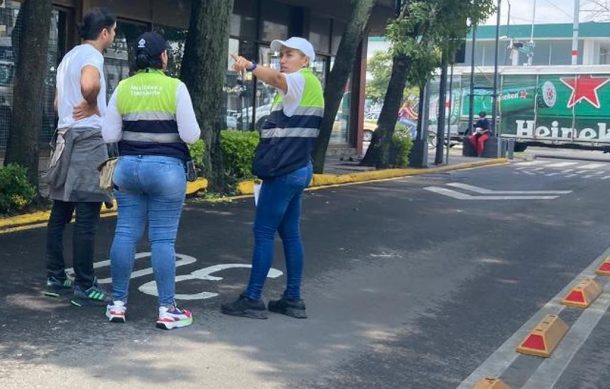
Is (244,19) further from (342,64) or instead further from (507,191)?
(507,191)

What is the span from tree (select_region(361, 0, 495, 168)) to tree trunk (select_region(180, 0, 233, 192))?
6206mm

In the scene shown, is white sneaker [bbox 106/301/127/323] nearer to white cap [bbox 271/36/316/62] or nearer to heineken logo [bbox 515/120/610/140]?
white cap [bbox 271/36/316/62]

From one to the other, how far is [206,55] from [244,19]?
6.68m

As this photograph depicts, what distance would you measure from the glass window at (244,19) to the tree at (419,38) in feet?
9.84

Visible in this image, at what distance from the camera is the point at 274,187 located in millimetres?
5926

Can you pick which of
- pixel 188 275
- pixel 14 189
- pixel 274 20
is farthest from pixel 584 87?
pixel 188 275

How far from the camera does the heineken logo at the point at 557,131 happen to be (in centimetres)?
3052

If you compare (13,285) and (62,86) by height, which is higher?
(62,86)

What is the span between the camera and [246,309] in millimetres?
6086

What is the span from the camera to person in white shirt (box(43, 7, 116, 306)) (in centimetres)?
609

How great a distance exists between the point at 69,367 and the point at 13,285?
6.79 feet

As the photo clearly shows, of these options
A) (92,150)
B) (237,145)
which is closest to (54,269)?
(92,150)

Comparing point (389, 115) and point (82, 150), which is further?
point (389, 115)

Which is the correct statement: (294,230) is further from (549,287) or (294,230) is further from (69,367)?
(549,287)
